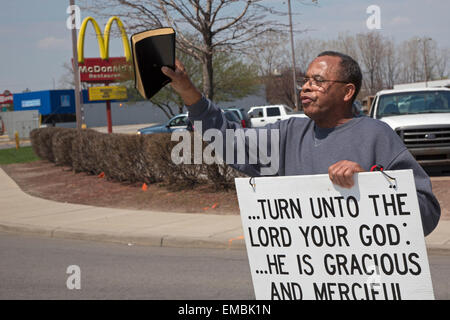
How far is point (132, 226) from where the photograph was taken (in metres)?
10.5

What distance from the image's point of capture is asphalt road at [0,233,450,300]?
661 centimetres

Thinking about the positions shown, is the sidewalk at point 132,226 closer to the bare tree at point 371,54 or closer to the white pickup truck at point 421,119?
the white pickup truck at point 421,119

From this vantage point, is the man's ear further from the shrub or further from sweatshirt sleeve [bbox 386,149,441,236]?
the shrub

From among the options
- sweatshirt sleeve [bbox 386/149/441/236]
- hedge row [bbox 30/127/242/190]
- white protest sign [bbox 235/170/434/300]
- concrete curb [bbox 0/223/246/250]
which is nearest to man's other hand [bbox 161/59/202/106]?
white protest sign [bbox 235/170/434/300]

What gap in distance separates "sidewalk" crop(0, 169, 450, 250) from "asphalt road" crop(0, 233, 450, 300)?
256 mm

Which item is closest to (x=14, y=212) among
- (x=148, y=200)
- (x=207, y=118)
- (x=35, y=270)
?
(x=148, y=200)

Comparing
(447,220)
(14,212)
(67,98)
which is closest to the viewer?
(447,220)

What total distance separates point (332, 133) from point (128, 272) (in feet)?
18.0

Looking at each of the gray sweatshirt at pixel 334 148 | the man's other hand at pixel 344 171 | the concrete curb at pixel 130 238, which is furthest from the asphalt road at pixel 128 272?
the man's other hand at pixel 344 171

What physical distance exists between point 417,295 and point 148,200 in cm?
1105

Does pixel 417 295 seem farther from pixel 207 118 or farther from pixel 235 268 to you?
pixel 235 268

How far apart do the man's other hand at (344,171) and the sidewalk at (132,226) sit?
609 cm

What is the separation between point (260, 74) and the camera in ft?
192

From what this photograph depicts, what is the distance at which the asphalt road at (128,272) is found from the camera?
6.61 m
